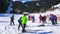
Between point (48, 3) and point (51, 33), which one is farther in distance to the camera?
point (48, 3)

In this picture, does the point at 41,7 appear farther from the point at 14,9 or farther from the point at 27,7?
the point at 14,9

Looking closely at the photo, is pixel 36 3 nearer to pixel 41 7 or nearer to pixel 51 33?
pixel 41 7

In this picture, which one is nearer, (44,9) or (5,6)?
(44,9)

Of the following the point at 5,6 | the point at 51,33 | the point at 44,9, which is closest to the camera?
the point at 51,33

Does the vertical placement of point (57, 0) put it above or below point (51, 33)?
above

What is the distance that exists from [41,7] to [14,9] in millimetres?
7243

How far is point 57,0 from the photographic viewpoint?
53750mm

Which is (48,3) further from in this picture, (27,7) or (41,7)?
(27,7)

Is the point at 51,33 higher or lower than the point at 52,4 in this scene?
lower

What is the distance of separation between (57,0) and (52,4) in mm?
1804

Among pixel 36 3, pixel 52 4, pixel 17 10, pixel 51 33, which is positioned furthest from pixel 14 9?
pixel 51 33

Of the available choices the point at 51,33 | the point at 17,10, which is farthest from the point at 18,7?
the point at 51,33

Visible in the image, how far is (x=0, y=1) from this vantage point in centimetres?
5425

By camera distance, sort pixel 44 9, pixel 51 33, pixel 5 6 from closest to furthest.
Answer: pixel 51 33 < pixel 44 9 < pixel 5 6
